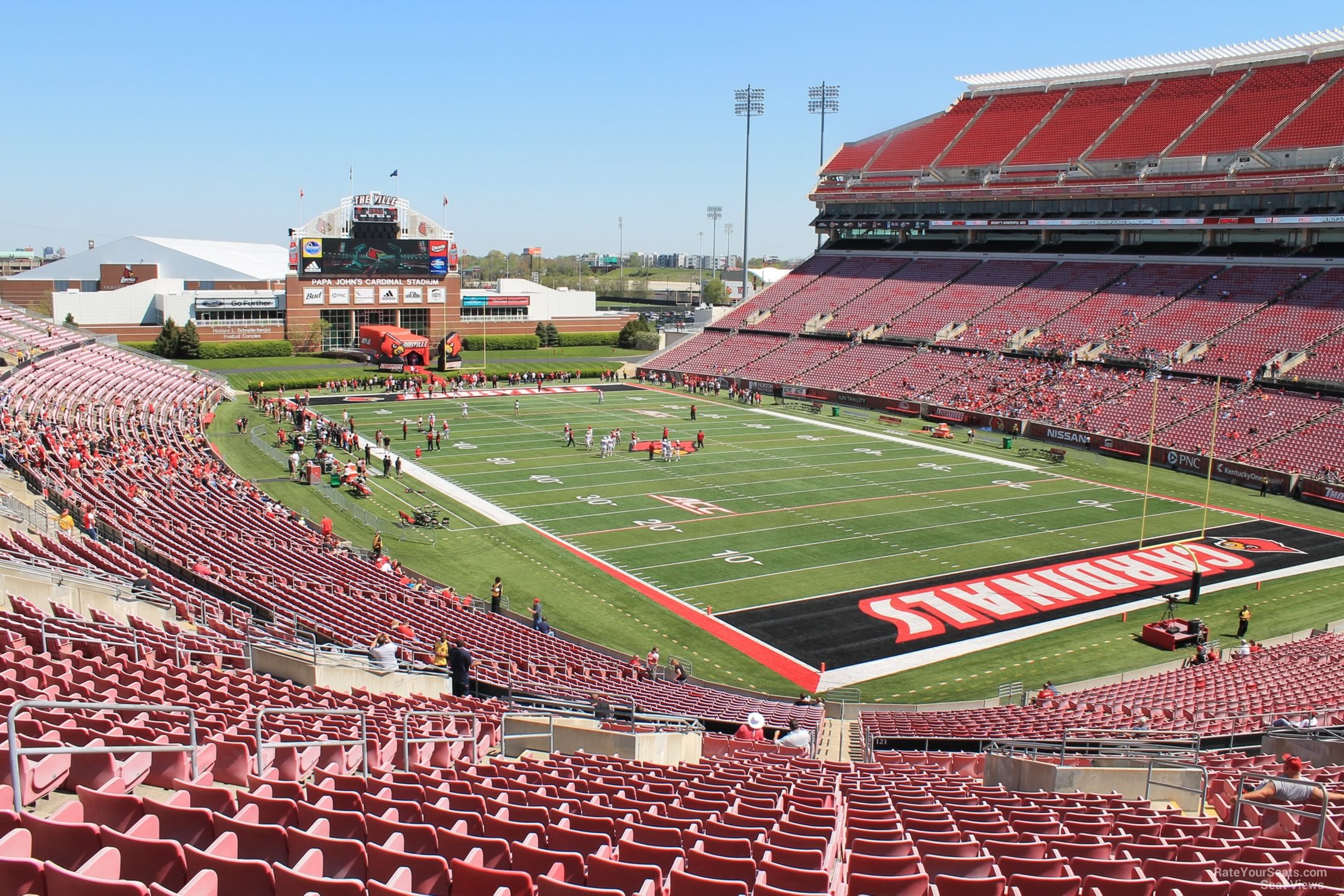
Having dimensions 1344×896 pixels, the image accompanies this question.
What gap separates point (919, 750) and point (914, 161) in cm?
6264

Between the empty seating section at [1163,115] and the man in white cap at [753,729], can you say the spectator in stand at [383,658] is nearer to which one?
the man in white cap at [753,729]

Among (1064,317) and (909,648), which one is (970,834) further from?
(1064,317)

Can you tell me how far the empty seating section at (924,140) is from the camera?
72000mm

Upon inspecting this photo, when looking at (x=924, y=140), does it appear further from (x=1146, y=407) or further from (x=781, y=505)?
(x=781, y=505)

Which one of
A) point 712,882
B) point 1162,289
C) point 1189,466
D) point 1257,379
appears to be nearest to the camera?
point 712,882

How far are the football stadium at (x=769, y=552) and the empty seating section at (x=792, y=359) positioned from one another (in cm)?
29

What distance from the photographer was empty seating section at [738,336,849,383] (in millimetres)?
61938

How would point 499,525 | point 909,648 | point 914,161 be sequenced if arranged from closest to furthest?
1. point 909,648
2. point 499,525
3. point 914,161

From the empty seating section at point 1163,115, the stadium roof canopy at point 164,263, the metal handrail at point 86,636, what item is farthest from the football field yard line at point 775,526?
the stadium roof canopy at point 164,263

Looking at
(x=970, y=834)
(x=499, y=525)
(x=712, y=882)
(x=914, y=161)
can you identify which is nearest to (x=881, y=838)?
(x=970, y=834)

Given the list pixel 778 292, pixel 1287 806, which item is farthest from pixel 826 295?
pixel 1287 806

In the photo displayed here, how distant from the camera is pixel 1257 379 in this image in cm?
4481

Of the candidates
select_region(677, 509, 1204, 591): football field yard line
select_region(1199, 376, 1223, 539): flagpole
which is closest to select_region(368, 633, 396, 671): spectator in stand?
select_region(677, 509, 1204, 591): football field yard line

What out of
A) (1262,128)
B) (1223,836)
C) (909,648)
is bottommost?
(909,648)
